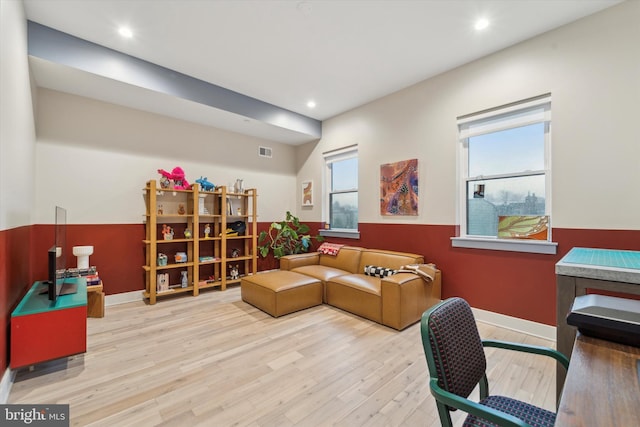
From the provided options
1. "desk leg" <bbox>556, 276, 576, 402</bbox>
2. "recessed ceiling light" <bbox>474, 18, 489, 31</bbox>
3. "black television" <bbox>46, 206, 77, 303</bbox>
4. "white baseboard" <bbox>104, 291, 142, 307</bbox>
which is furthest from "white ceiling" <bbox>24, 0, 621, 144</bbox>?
"white baseboard" <bbox>104, 291, 142, 307</bbox>

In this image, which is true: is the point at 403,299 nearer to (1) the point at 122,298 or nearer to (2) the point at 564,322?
(2) the point at 564,322

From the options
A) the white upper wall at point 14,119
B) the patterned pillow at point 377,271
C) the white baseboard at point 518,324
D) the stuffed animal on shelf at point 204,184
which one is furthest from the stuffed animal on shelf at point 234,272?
the white baseboard at point 518,324

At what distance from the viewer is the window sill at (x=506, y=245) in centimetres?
270

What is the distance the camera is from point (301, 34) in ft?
9.26

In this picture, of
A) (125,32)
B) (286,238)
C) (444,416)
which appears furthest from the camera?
(286,238)

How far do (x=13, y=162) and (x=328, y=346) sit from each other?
2987mm

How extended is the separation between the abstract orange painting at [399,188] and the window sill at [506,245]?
27.8 inches

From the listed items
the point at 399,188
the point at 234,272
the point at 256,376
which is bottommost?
the point at 256,376

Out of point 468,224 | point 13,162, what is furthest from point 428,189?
point 13,162

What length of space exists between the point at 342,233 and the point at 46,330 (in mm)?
3751

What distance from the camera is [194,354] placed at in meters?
2.46

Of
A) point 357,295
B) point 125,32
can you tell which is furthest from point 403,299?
point 125,32

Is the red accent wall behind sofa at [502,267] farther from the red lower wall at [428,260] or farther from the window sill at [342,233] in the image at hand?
the window sill at [342,233]

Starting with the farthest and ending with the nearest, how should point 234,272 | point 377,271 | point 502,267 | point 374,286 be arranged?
1. point 234,272
2. point 377,271
3. point 374,286
4. point 502,267
